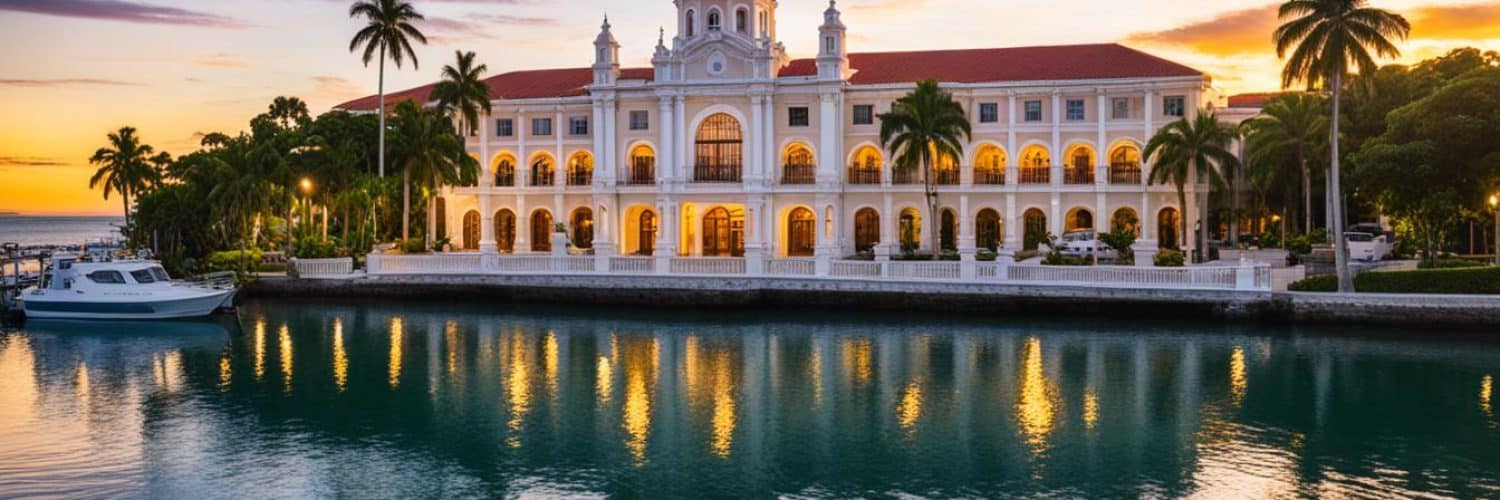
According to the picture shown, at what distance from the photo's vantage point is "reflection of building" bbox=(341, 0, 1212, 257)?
6056 centimetres

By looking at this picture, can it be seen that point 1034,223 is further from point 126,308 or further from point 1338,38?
point 126,308

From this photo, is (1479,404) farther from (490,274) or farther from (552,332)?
(490,274)

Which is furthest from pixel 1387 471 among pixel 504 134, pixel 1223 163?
pixel 504 134

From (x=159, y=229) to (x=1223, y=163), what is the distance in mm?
53993

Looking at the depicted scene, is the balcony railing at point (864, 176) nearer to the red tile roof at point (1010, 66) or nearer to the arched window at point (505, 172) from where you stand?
the red tile roof at point (1010, 66)

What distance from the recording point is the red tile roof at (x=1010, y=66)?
60.4 meters

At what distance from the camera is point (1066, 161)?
61875 millimetres

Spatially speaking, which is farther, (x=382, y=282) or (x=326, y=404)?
(x=382, y=282)

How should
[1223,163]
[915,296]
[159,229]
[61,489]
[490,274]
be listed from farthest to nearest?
[159,229]
[1223,163]
[490,274]
[915,296]
[61,489]

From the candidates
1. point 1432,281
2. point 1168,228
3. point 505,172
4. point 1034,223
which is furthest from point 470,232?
point 1432,281

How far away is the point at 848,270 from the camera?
46688mm

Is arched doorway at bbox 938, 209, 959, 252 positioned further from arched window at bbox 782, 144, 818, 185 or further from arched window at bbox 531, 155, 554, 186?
arched window at bbox 531, 155, 554, 186

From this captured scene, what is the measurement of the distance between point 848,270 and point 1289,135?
74.9ft

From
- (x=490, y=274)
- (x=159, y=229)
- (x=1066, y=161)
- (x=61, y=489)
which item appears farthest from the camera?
(x=159, y=229)
